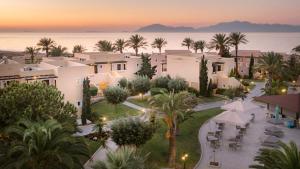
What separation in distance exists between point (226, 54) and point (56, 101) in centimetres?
4845

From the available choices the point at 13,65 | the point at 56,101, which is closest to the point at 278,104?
the point at 56,101

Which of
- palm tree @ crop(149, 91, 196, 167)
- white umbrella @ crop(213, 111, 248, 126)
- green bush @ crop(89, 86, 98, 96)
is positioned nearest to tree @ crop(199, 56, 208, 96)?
green bush @ crop(89, 86, 98, 96)

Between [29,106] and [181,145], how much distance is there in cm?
1140

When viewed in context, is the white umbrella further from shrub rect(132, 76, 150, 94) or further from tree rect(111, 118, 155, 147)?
shrub rect(132, 76, 150, 94)

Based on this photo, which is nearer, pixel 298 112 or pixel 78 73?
pixel 298 112

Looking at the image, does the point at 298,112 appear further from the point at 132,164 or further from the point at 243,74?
the point at 243,74

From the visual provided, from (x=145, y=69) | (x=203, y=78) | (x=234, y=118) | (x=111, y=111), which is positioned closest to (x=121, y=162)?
(x=234, y=118)

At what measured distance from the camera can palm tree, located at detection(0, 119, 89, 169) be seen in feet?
44.8

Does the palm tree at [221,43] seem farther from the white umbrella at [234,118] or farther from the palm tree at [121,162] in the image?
the palm tree at [121,162]

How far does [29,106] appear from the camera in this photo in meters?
18.6

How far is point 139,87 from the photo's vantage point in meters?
39.9

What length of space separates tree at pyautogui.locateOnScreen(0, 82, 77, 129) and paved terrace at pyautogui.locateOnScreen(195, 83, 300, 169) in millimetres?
9566

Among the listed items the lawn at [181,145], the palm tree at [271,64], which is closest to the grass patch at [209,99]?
the palm tree at [271,64]

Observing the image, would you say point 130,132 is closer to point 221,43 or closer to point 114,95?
point 114,95
